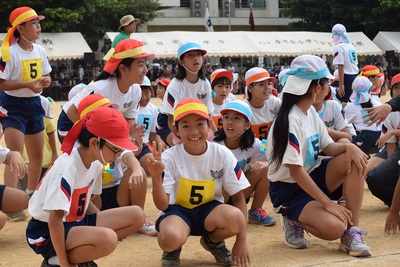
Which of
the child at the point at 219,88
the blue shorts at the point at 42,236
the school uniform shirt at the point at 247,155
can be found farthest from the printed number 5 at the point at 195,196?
the child at the point at 219,88

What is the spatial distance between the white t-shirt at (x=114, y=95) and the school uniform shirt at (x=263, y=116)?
51.7 inches

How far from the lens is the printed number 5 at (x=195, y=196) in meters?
4.93

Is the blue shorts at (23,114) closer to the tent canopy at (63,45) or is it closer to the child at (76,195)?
the child at (76,195)

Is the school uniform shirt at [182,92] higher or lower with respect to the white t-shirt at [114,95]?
lower

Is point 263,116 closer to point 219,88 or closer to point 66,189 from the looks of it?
point 219,88

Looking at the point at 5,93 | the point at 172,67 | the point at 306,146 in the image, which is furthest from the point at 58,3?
the point at 306,146

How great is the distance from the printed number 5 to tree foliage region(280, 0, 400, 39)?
3698 centimetres

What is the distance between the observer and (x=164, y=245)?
4.58m

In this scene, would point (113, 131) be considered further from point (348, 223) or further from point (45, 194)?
point (348, 223)

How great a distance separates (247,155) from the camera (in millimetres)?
6316

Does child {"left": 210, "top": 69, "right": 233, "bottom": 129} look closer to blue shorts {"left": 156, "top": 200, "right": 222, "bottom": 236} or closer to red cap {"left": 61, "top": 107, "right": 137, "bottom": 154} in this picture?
blue shorts {"left": 156, "top": 200, "right": 222, "bottom": 236}

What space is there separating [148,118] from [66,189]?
4.25 meters

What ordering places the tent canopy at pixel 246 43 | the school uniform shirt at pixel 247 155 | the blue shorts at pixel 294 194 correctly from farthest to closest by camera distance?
the tent canopy at pixel 246 43
the school uniform shirt at pixel 247 155
the blue shorts at pixel 294 194

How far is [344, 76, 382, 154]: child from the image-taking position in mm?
8906
